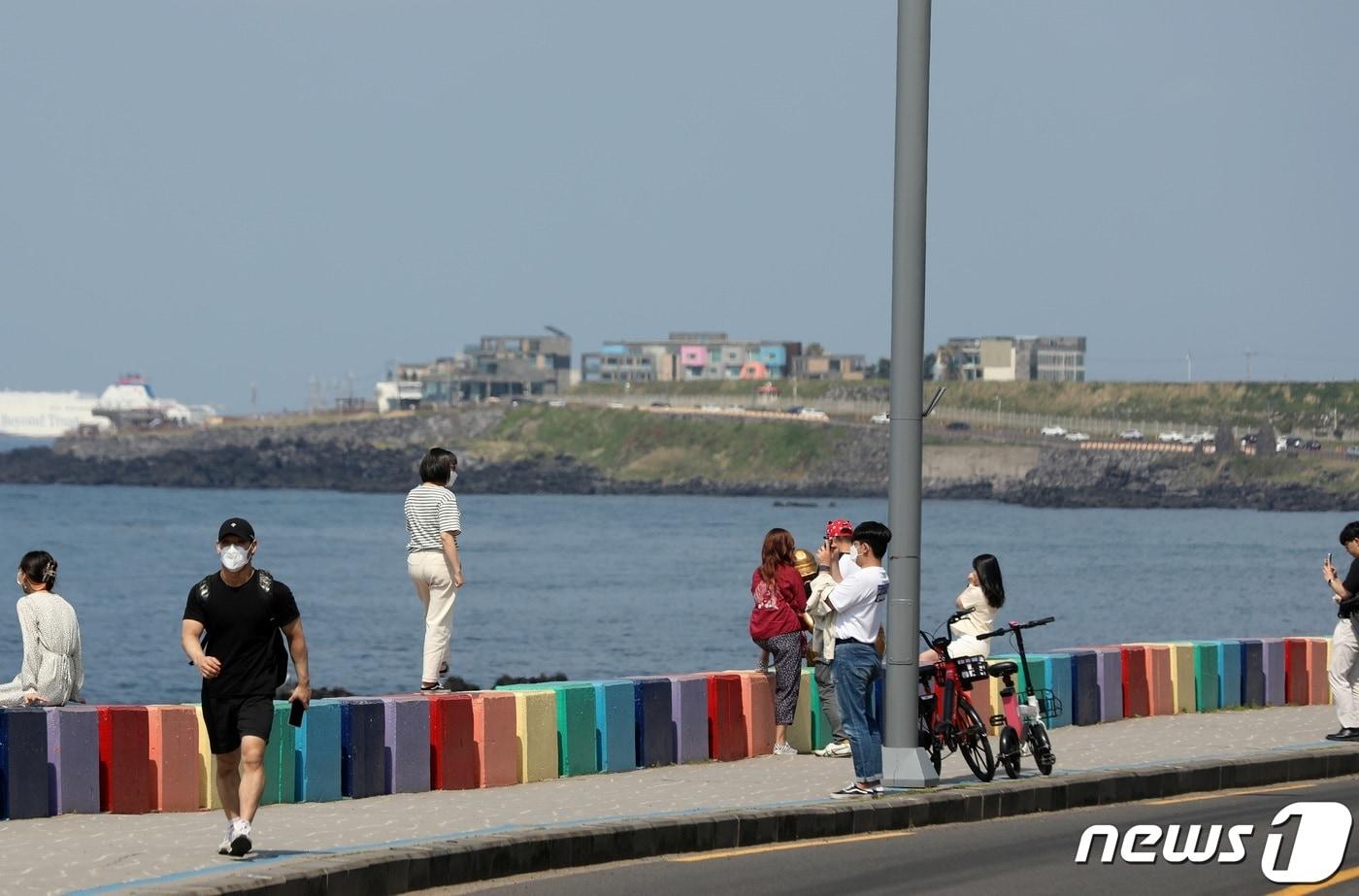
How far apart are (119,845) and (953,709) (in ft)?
19.6

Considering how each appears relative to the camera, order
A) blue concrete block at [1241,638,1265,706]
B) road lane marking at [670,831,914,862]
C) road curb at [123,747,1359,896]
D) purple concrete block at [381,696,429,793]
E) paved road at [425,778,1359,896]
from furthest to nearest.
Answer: blue concrete block at [1241,638,1265,706] → purple concrete block at [381,696,429,793] → road lane marking at [670,831,914,862] → paved road at [425,778,1359,896] → road curb at [123,747,1359,896]

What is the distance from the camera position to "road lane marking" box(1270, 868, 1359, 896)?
11.0 meters

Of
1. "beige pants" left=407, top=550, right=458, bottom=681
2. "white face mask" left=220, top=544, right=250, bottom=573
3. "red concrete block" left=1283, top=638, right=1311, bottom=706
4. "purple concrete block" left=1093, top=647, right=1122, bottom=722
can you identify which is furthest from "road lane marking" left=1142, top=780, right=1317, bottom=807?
"white face mask" left=220, top=544, right=250, bottom=573

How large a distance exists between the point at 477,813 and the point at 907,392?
12.8 feet

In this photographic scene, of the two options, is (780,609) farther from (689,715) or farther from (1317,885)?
(1317,885)

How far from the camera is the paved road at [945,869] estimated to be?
11.3m

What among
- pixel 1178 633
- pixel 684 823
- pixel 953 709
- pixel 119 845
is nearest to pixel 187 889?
pixel 119 845

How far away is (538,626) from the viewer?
237ft

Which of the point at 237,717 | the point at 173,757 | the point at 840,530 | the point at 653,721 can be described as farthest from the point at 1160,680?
the point at 237,717

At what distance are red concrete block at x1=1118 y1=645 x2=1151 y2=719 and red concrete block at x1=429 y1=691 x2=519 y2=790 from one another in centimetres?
732

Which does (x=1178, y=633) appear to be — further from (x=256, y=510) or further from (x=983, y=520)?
(x=256, y=510)

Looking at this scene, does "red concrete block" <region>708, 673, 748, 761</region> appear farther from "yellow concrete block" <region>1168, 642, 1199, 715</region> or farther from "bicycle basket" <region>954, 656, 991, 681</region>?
"yellow concrete block" <region>1168, 642, 1199, 715</region>

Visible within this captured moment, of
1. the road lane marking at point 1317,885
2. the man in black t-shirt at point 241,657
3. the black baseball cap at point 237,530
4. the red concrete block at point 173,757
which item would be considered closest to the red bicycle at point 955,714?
the road lane marking at point 1317,885

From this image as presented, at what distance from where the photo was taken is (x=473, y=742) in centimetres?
1497
